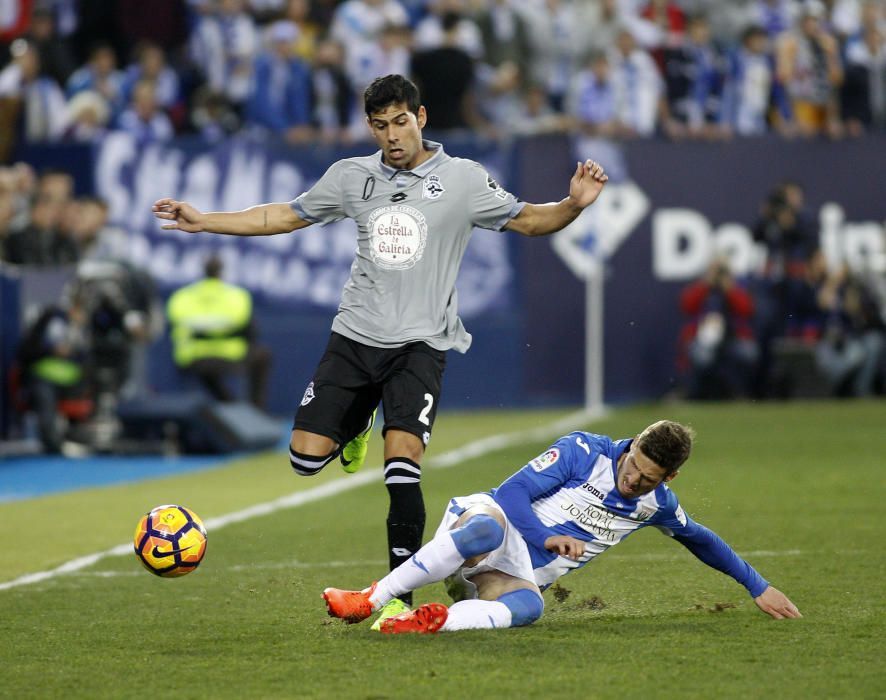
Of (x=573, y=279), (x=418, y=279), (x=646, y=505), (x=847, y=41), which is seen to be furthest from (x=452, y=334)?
(x=847, y=41)

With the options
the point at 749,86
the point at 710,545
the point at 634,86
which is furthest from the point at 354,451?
the point at 749,86

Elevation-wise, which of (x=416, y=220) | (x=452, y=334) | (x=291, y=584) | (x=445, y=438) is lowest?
(x=445, y=438)

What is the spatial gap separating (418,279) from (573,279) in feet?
41.7

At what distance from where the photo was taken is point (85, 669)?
5.75 meters

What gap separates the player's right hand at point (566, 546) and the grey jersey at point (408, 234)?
1.24 meters

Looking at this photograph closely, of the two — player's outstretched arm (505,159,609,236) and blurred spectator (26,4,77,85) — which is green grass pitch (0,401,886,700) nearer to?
player's outstretched arm (505,159,609,236)

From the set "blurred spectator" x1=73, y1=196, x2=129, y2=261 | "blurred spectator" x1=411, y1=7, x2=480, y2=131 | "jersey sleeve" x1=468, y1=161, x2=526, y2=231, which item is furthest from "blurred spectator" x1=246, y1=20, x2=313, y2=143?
"jersey sleeve" x1=468, y1=161, x2=526, y2=231

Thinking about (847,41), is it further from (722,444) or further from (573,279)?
(722,444)

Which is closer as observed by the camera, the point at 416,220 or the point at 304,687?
the point at 304,687

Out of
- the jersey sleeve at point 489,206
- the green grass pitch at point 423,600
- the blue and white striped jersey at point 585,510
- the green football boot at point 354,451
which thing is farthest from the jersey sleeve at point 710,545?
the green football boot at point 354,451

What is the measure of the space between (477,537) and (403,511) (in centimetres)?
59

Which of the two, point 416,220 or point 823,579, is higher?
point 416,220

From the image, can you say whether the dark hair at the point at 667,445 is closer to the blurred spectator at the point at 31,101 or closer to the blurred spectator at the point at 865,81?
the blurred spectator at the point at 31,101

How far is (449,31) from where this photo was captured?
19.3 m
